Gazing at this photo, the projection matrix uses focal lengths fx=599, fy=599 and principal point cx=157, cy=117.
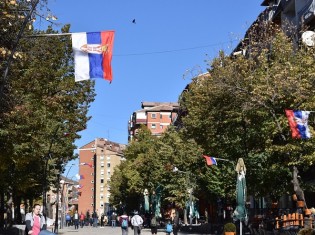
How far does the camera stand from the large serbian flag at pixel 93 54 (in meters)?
15.0

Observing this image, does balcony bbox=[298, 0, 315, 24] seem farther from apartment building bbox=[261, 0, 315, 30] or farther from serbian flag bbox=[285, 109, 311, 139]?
serbian flag bbox=[285, 109, 311, 139]

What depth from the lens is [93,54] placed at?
1506cm

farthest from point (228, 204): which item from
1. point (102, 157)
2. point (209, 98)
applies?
point (102, 157)

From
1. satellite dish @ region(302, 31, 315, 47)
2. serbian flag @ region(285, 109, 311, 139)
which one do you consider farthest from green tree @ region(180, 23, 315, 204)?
serbian flag @ region(285, 109, 311, 139)

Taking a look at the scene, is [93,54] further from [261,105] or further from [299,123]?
[261,105]

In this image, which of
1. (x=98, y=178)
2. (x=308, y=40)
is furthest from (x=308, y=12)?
(x=98, y=178)

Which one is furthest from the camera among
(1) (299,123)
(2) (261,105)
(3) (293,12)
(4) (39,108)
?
(3) (293,12)

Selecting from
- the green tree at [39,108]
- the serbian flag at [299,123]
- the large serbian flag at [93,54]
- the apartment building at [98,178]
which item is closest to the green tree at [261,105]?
the serbian flag at [299,123]

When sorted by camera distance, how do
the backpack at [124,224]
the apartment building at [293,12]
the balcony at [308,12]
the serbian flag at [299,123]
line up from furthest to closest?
1. the apartment building at [293,12]
2. the balcony at [308,12]
3. the backpack at [124,224]
4. the serbian flag at [299,123]

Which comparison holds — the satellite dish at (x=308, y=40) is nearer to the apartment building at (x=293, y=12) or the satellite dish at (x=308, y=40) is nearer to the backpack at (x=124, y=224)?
the apartment building at (x=293, y=12)

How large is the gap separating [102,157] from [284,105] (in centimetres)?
14405

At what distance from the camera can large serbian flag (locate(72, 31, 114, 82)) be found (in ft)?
49.3

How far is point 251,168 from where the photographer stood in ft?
114

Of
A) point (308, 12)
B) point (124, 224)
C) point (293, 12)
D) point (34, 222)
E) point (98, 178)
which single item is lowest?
point (124, 224)
